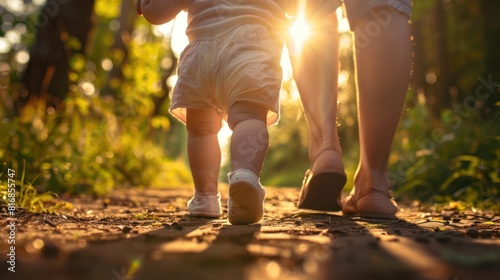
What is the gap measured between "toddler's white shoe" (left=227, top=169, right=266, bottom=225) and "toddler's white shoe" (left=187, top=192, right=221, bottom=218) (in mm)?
485

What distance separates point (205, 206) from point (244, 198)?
597 mm

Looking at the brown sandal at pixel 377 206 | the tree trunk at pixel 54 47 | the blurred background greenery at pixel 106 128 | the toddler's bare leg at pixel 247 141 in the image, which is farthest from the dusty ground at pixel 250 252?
the tree trunk at pixel 54 47

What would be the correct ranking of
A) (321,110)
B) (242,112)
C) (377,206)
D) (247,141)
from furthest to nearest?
(321,110)
(377,206)
(242,112)
(247,141)

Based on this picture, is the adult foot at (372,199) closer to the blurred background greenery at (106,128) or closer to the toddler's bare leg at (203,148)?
the toddler's bare leg at (203,148)

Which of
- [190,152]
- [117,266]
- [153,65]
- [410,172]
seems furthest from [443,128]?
[117,266]

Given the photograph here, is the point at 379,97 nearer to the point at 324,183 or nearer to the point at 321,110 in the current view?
the point at 321,110

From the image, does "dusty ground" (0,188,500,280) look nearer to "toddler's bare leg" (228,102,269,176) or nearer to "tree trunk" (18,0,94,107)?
"toddler's bare leg" (228,102,269,176)

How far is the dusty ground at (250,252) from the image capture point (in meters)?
1.25

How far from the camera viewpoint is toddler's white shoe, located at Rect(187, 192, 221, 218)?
275cm

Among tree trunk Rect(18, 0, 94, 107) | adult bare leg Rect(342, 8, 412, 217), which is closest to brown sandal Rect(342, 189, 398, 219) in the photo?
adult bare leg Rect(342, 8, 412, 217)

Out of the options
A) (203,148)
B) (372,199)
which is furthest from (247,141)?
(372,199)

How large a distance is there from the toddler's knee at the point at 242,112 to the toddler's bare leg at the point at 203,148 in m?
0.32

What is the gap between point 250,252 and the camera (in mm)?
1479

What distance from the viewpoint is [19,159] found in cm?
379
